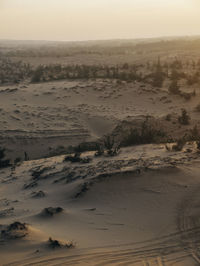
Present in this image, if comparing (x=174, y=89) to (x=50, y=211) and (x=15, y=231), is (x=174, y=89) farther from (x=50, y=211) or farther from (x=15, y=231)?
(x=15, y=231)

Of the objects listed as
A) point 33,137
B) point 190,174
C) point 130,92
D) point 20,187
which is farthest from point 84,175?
point 130,92

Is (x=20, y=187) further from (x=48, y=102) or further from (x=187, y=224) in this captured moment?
(x=48, y=102)

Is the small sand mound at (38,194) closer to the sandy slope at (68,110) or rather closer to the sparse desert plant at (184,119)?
the sandy slope at (68,110)

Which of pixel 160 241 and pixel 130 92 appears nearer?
pixel 160 241

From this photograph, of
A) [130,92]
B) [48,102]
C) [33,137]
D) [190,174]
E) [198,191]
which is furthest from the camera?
[130,92]

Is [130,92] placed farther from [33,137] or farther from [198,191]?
[198,191]

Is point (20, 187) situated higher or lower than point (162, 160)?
lower

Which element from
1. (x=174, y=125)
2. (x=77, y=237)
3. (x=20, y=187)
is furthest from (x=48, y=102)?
(x=77, y=237)

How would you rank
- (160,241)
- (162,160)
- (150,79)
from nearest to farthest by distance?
(160,241) < (162,160) < (150,79)
